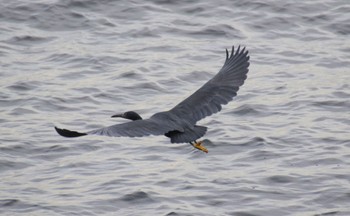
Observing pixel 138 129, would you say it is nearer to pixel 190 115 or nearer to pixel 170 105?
pixel 190 115

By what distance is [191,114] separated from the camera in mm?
→ 8398

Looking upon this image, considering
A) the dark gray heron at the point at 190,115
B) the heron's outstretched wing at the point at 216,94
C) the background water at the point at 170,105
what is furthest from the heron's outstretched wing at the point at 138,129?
the background water at the point at 170,105

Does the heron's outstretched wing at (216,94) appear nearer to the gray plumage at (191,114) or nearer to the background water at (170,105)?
the gray plumage at (191,114)

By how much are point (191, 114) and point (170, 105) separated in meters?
3.09

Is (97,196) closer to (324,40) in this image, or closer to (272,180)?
(272,180)

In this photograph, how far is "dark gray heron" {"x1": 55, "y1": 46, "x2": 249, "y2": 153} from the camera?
25.3 feet

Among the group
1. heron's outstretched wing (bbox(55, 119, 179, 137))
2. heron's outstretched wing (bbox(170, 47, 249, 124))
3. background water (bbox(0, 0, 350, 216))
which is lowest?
background water (bbox(0, 0, 350, 216))

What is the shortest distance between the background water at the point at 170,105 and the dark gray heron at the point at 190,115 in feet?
3.34

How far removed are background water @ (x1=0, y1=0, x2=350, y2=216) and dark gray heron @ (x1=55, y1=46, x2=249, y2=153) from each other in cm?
102

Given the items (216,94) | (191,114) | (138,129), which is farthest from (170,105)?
(138,129)

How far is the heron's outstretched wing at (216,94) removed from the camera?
843 cm

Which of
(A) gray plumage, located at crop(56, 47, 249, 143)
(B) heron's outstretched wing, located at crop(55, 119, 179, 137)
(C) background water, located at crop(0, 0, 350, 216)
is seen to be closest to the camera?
(B) heron's outstretched wing, located at crop(55, 119, 179, 137)

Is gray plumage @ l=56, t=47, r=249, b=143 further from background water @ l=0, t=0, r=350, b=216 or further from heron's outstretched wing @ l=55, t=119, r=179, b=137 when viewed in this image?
background water @ l=0, t=0, r=350, b=216

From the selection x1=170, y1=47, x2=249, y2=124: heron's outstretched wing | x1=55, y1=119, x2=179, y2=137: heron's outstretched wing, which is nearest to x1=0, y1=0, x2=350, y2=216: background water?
x1=170, y1=47, x2=249, y2=124: heron's outstretched wing
